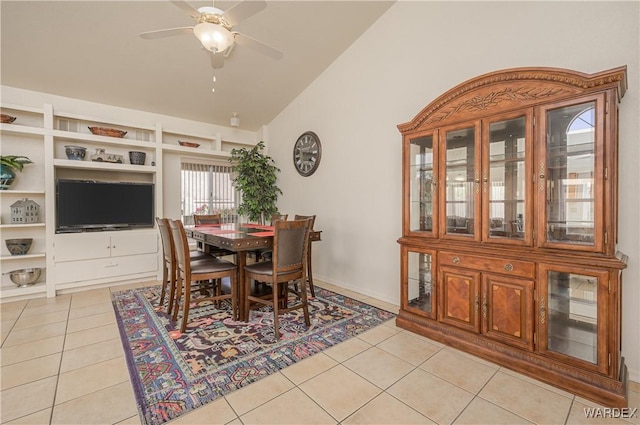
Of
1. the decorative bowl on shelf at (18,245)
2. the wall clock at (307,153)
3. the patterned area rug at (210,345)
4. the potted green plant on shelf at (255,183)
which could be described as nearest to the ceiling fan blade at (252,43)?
the wall clock at (307,153)

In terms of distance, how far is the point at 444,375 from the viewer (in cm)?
198

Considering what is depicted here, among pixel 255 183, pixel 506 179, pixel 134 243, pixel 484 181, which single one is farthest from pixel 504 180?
pixel 134 243

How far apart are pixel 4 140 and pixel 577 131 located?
5978 mm

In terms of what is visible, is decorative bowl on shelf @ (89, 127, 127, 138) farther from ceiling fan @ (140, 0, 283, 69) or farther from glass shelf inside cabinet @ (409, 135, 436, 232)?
glass shelf inside cabinet @ (409, 135, 436, 232)

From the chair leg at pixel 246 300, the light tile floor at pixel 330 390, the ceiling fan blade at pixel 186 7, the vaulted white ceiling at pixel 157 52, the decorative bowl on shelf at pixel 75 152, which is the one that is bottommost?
the light tile floor at pixel 330 390

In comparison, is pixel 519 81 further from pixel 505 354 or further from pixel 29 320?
pixel 29 320

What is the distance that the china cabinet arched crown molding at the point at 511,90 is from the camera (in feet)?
5.72

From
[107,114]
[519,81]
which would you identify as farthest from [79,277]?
[519,81]

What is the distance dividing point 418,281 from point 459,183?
97 centimetres

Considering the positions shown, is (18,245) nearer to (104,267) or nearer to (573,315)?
(104,267)

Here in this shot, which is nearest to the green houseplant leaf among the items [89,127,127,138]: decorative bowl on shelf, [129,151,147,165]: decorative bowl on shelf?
[89,127,127,138]: decorative bowl on shelf

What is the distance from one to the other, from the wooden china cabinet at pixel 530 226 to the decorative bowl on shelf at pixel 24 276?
15.0 feet

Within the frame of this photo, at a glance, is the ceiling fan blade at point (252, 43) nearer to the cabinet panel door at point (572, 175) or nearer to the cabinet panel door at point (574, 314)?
the cabinet panel door at point (572, 175)

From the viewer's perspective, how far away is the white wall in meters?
1.95
